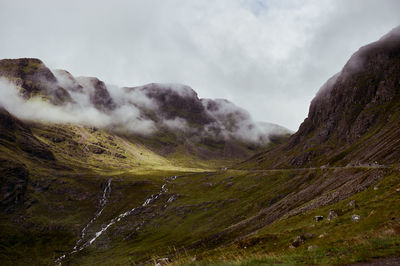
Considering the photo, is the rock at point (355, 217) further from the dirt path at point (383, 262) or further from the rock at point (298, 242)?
the dirt path at point (383, 262)

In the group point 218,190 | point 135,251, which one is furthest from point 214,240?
point 218,190

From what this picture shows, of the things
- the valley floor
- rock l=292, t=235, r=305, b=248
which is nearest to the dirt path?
the valley floor

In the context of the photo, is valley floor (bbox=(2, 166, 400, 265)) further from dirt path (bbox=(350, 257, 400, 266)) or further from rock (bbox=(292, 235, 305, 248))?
dirt path (bbox=(350, 257, 400, 266))

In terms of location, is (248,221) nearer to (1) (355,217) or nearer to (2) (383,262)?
(1) (355,217)

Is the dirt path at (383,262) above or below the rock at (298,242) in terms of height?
above

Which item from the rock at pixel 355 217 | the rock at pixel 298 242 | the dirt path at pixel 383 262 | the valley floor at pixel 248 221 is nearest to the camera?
the dirt path at pixel 383 262

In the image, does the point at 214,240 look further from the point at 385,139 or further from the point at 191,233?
the point at 385,139

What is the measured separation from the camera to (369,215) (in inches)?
1420

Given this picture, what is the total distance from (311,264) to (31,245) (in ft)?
645

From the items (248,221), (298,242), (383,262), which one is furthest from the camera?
(248,221)

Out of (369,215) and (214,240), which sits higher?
(369,215)

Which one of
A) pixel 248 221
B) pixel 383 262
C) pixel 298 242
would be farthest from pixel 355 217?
pixel 248 221

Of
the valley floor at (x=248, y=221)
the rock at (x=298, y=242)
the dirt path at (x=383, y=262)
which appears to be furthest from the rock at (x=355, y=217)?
the dirt path at (x=383, y=262)

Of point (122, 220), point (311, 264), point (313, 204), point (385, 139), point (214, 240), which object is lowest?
→ point (122, 220)
